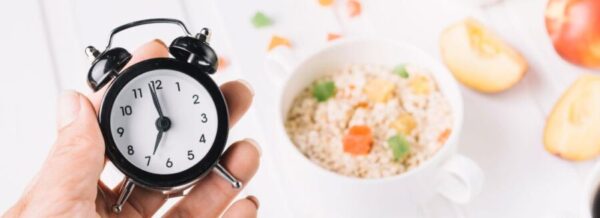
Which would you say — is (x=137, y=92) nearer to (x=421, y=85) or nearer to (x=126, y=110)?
(x=126, y=110)

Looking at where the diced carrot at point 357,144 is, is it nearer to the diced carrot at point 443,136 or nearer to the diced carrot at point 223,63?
the diced carrot at point 443,136

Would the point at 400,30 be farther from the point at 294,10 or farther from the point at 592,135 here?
the point at 592,135

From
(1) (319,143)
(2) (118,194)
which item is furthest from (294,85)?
(2) (118,194)

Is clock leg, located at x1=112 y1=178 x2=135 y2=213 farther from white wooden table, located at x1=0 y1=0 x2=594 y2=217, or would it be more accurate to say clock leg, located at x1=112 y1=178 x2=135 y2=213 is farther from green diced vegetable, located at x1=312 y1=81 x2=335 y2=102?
green diced vegetable, located at x1=312 y1=81 x2=335 y2=102

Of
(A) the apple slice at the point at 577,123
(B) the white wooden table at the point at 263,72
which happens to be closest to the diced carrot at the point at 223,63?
(B) the white wooden table at the point at 263,72

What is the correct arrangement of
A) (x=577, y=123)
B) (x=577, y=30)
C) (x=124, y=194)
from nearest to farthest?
1. (x=124, y=194)
2. (x=577, y=123)
3. (x=577, y=30)

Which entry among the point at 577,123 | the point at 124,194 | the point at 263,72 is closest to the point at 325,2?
the point at 263,72
